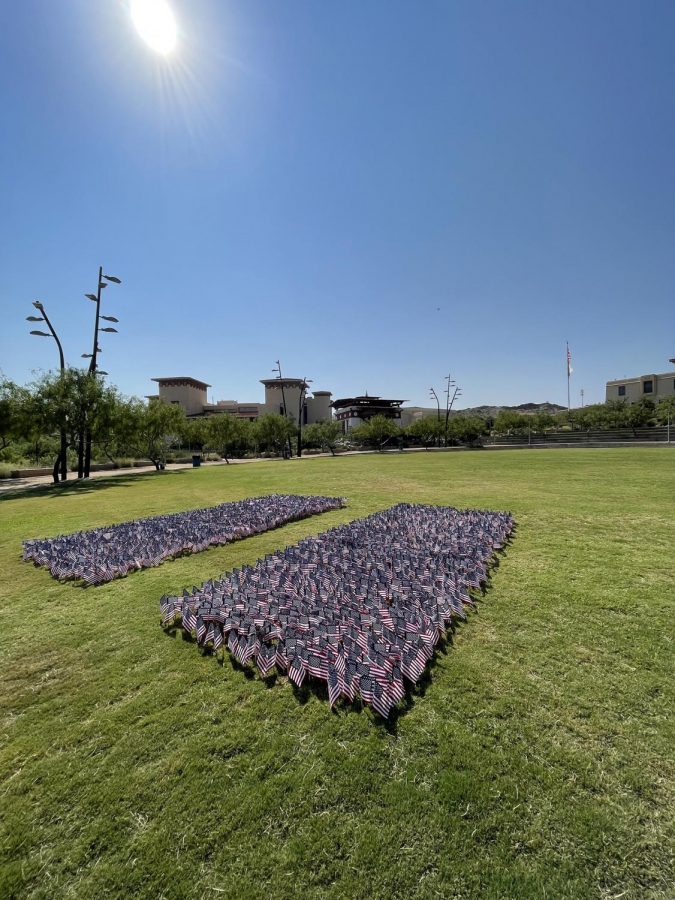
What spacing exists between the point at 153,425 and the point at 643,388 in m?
110

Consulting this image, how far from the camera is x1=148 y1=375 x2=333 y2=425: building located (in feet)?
231

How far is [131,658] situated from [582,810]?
399 cm

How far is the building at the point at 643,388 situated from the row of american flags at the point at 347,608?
102698mm

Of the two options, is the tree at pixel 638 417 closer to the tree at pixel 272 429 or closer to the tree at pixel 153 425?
the tree at pixel 272 429

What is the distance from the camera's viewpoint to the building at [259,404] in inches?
2768

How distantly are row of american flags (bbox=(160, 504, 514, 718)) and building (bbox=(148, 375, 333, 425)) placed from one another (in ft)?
177

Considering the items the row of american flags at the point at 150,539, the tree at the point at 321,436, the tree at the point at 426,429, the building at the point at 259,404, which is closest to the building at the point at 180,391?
the building at the point at 259,404

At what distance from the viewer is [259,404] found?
81.6m

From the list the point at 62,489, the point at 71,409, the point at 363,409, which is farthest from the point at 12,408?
the point at 363,409

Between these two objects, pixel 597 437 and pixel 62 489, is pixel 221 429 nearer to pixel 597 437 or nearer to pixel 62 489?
pixel 62 489

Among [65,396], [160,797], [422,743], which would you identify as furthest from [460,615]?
[65,396]

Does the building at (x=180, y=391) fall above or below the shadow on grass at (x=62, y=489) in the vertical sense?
above

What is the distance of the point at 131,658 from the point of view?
388cm

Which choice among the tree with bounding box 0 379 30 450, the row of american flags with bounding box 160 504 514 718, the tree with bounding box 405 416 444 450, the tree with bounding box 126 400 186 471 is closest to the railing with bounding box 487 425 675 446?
the tree with bounding box 405 416 444 450
